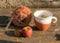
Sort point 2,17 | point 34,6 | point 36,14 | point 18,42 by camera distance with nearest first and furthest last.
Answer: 1. point 18,42
2. point 36,14
3. point 2,17
4. point 34,6

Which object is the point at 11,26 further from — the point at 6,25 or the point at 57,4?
the point at 57,4

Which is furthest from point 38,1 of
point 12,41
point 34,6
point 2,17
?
point 12,41

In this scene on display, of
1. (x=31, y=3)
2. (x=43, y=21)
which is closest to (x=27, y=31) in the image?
(x=43, y=21)

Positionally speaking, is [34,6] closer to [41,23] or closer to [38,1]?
[38,1]

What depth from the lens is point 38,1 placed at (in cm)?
293

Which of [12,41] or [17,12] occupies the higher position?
[17,12]

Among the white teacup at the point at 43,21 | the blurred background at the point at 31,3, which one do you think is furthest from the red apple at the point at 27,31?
the blurred background at the point at 31,3

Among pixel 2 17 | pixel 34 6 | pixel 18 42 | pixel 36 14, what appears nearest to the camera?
pixel 18 42

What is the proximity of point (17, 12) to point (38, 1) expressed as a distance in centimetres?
55

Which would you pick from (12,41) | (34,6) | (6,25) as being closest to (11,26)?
(6,25)

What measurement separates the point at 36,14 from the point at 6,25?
11.5 inches

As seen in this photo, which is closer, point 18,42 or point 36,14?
point 18,42

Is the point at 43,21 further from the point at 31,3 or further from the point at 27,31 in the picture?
the point at 31,3

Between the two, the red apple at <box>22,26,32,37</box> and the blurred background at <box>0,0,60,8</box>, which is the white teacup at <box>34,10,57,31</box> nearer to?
the red apple at <box>22,26,32,37</box>
